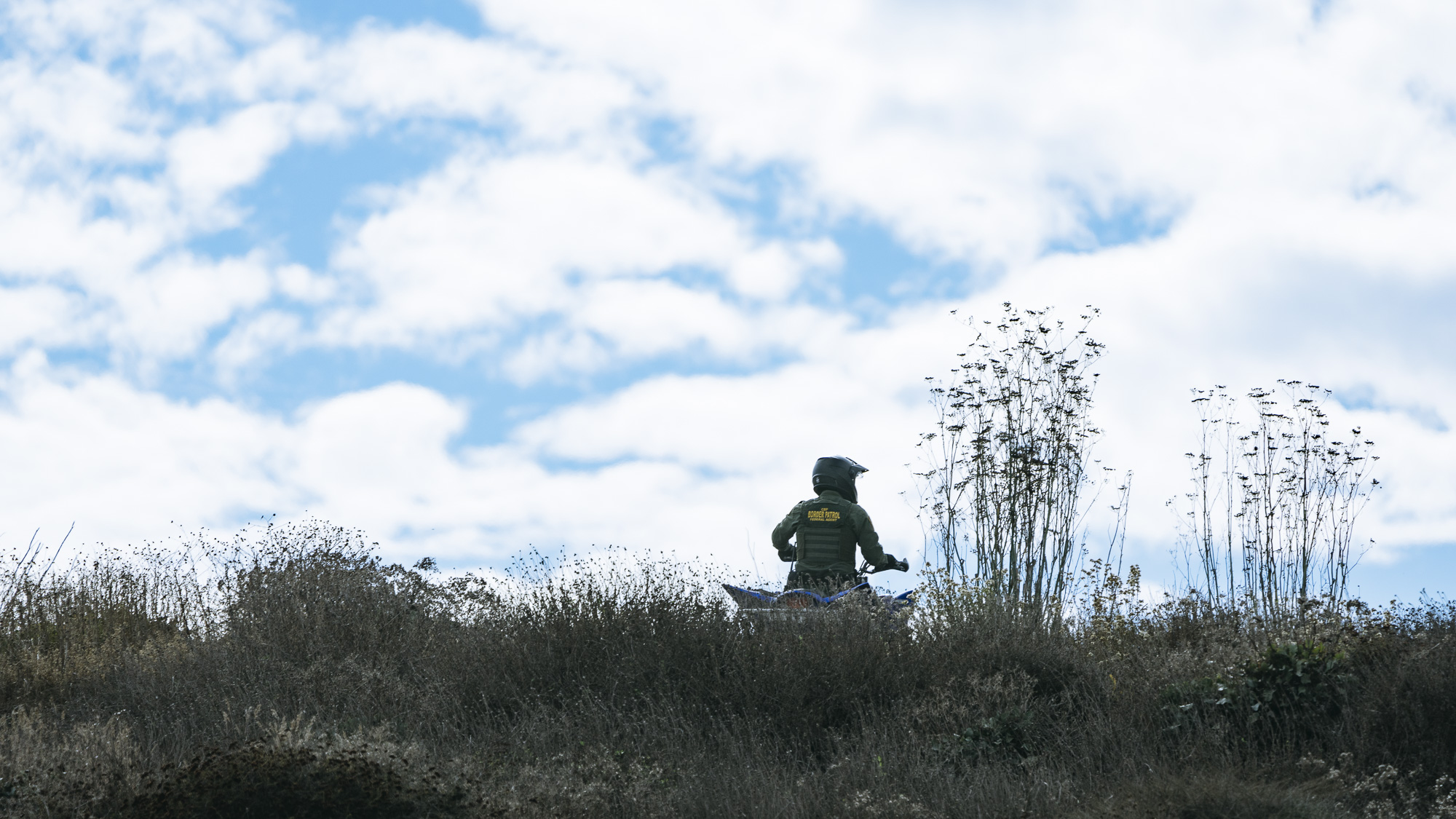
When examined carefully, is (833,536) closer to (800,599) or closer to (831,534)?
(831,534)

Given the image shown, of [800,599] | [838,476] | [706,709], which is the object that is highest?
[838,476]

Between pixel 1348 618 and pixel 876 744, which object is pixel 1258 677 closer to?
pixel 1348 618

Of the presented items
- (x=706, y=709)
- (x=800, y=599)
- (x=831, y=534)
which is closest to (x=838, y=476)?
(x=831, y=534)

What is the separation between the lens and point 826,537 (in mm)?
11398

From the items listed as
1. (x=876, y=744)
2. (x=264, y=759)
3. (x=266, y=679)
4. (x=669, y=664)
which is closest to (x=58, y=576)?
(x=266, y=679)

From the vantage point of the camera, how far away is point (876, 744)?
8.09 m

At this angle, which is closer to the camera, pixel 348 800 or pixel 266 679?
pixel 348 800

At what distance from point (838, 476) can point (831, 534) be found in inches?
24.0

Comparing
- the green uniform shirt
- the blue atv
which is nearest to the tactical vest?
the green uniform shirt

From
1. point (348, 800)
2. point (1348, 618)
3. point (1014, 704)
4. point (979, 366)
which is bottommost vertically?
point (348, 800)

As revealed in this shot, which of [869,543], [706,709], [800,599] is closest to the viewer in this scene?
[706,709]

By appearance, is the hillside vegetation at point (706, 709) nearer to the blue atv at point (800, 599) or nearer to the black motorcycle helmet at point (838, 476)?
the blue atv at point (800, 599)

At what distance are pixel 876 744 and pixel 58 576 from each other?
10953 mm

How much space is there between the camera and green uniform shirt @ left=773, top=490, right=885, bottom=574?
11266 mm
